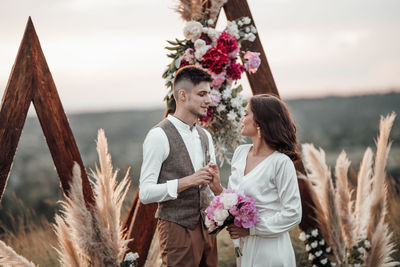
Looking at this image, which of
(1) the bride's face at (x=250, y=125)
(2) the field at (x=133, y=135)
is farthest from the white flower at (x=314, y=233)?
(2) the field at (x=133, y=135)

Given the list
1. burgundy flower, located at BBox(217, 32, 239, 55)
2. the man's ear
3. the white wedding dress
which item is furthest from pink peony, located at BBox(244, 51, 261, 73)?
the white wedding dress

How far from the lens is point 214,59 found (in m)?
3.62

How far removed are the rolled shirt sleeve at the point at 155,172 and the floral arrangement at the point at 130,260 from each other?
1.07 metres

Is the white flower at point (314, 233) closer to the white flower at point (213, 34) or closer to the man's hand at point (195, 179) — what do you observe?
the man's hand at point (195, 179)

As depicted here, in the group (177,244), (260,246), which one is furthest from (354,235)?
(177,244)

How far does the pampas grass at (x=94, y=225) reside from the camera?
3.33 meters

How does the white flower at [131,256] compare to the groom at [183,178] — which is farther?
the white flower at [131,256]

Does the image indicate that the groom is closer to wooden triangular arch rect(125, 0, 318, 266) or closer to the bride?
the bride

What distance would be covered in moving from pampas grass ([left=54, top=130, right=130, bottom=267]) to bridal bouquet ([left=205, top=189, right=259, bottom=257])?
1.13 meters

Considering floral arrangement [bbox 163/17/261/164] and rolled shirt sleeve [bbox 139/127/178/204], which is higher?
floral arrangement [bbox 163/17/261/164]

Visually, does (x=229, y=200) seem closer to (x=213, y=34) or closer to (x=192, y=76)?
(x=192, y=76)

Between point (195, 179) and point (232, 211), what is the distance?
1.24ft

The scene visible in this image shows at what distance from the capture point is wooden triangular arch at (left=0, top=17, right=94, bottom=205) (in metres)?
3.48

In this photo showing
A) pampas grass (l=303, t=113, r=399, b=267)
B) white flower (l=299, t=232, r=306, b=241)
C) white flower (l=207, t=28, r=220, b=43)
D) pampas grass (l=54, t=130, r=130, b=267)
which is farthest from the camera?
white flower (l=299, t=232, r=306, b=241)
